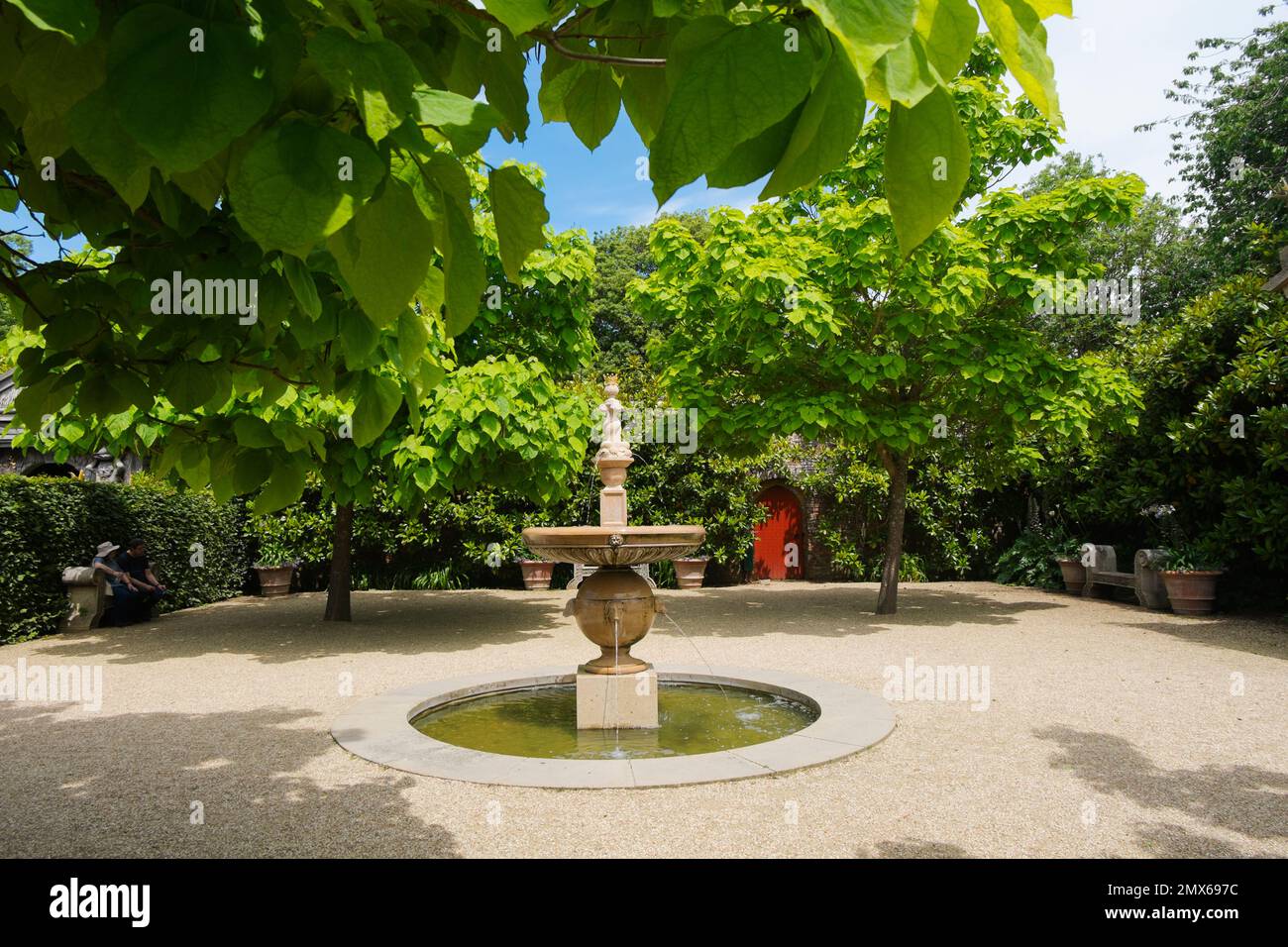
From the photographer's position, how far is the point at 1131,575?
14508mm

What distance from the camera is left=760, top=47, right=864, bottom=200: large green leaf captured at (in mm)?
694

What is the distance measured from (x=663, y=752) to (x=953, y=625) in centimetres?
741

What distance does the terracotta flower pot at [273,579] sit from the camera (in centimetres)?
1736

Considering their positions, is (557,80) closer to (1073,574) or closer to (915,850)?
(915,850)

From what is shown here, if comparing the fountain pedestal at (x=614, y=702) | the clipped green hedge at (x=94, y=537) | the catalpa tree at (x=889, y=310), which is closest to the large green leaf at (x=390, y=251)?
the fountain pedestal at (x=614, y=702)

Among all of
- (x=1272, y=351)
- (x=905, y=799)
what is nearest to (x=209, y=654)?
(x=905, y=799)

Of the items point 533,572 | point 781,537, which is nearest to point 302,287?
point 533,572

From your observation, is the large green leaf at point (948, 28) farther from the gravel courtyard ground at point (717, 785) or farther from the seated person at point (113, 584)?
the seated person at point (113, 584)

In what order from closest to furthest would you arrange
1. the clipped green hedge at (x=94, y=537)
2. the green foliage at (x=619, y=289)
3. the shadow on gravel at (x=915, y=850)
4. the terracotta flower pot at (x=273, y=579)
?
1. the shadow on gravel at (x=915, y=850)
2. the clipped green hedge at (x=94, y=537)
3. the terracotta flower pot at (x=273, y=579)
4. the green foliage at (x=619, y=289)

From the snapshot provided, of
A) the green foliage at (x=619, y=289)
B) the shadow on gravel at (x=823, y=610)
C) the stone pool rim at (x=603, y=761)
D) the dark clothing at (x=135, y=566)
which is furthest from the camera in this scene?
the green foliage at (x=619, y=289)

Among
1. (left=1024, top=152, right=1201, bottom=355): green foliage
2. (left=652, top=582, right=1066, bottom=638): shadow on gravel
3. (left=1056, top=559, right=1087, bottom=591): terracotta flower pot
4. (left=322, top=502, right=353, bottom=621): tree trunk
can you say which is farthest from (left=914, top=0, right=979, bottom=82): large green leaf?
(left=1024, top=152, right=1201, bottom=355): green foliage

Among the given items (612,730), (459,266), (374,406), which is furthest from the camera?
(612,730)

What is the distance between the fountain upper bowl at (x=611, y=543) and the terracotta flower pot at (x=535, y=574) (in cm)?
1076

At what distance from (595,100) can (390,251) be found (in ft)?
1.84
